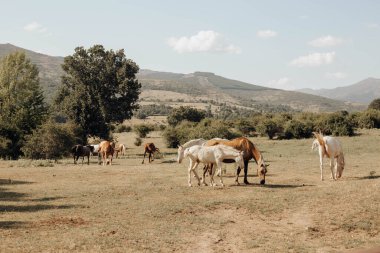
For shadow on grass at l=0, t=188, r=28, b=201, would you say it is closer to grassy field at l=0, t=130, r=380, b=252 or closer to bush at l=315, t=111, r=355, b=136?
grassy field at l=0, t=130, r=380, b=252

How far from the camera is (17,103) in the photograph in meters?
48.8

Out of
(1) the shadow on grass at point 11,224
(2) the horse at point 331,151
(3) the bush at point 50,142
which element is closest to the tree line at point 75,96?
(3) the bush at point 50,142

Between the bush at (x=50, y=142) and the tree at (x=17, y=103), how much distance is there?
14.4ft

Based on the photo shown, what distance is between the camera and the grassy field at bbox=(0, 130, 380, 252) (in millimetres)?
12047

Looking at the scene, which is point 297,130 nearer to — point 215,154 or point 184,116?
point 184,116

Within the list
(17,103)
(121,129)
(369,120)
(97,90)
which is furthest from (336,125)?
(121,129)

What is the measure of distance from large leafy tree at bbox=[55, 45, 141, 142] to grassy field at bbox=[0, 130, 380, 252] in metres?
25.6

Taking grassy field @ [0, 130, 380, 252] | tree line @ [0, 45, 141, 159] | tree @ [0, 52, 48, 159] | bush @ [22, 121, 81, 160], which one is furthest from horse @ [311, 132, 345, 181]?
tree @ [0, 52, 48, 159]

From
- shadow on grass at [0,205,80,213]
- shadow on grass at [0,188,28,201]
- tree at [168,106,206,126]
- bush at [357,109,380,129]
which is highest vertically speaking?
tree at [168,106,206,126]

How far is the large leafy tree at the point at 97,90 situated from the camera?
49.4 meters

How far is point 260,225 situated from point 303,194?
15.8ft

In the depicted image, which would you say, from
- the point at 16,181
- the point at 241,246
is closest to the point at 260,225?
the point at 241,246

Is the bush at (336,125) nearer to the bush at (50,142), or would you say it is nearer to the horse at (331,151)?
the horse at (331,151)

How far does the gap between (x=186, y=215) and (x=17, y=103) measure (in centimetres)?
3995
